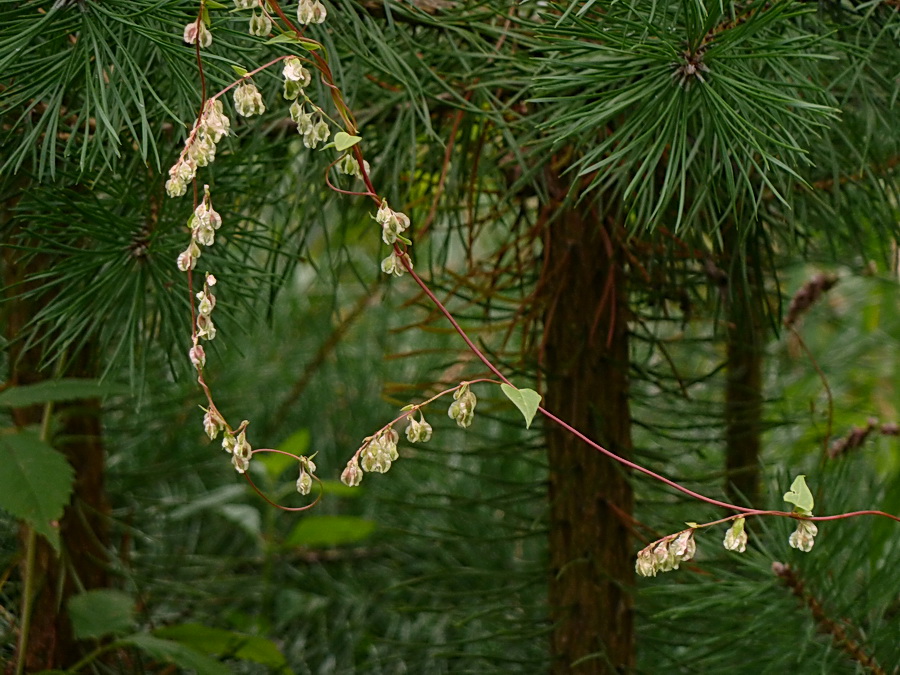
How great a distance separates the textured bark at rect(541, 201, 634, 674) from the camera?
0.50 meters

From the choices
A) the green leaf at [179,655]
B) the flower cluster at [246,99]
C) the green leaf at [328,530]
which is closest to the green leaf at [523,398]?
the flower cluster at [246,99]

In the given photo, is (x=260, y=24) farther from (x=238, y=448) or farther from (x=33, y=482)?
(x=33, y=482)

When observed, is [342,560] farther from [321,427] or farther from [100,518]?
[100,518]

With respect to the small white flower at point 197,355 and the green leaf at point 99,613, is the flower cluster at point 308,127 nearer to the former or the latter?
the small white flower at point 197,355

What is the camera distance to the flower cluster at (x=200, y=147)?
29 cm

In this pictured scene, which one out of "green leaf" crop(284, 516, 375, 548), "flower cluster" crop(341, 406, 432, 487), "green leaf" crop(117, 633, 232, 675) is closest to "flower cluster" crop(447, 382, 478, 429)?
"flower cluster" crop(341, 406, 432, 487)

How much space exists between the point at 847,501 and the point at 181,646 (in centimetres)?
33

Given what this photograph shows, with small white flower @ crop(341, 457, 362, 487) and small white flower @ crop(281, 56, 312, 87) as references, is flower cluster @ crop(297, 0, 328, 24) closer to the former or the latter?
small white flower @ crop(281, 56, 312, 87)

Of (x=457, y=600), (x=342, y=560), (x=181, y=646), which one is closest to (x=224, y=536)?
(x=342, y=560)

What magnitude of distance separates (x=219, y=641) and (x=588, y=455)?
0.22 m

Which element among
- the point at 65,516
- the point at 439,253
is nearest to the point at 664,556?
the point at 439,253

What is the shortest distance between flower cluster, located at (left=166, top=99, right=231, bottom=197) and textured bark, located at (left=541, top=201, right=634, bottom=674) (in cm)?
23

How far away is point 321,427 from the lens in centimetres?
85

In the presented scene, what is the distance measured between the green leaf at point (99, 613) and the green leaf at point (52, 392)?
0.12 meters
